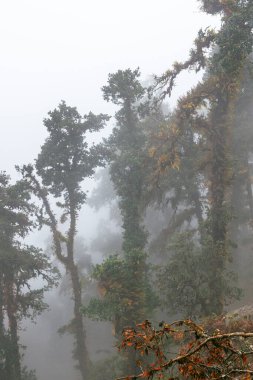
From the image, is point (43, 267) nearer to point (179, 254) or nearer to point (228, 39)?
point (179, 254)

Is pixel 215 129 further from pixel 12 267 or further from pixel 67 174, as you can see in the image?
pixel 12 267

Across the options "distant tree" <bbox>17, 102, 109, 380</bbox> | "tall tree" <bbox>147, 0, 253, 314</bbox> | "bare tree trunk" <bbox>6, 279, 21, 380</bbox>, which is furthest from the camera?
"distant tree" <bbox>17, 102, 109, 380</bbox>

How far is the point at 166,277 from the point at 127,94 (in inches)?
463

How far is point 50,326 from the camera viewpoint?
52.1 m

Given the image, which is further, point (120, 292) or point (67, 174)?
point (67, 174)

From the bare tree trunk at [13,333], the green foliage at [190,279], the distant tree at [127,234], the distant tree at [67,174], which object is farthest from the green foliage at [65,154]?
the green foliage at [190,279]

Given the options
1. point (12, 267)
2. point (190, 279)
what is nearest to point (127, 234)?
point (190, 279)

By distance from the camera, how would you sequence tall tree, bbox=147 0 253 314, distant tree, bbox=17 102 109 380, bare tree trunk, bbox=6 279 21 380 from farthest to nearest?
distant tree, bbox=17 102 109 380
bare tree trunk, bbox=6 279 21 380
tall tree, bbox=147 0 253 314

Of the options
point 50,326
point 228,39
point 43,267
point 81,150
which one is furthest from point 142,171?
point 50,326

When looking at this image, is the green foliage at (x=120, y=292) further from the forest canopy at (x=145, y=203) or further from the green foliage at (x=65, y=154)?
the green foliage at (x=65, y=154)

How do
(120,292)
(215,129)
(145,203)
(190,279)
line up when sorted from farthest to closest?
1. (145,203)
2. (215,129)
3. (120,292)
4. (190,279)

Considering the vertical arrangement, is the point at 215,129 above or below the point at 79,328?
above

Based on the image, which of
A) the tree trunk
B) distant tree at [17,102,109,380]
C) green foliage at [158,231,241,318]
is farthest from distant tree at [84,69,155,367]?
the tree trunk

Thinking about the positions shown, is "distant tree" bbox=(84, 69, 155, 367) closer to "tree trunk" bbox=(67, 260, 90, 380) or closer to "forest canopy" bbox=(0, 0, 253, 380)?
"forest canopy" bbox=(0, 0, 253, 380)
